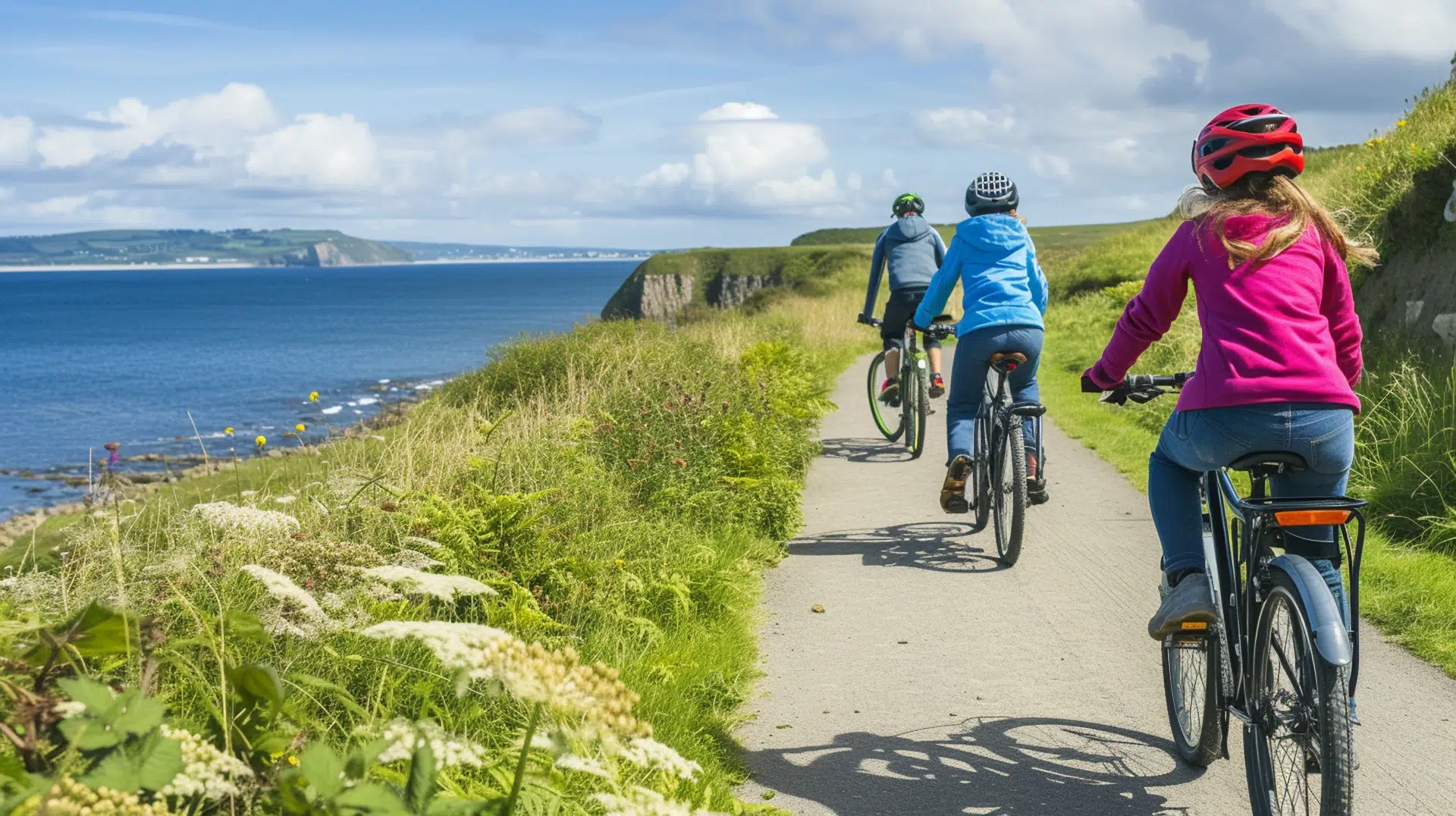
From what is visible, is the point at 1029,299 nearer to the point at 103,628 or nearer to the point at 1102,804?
the point at 1102,804

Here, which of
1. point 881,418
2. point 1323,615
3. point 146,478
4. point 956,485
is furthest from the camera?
point 146,478

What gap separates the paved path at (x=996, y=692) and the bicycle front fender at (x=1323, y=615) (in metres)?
1.17

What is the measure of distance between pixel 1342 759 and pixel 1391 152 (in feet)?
45.5

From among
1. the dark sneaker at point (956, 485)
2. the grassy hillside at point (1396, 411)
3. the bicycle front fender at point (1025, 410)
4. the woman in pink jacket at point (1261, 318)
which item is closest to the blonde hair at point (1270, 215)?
the woman in pink jacket at point (1261, 318)

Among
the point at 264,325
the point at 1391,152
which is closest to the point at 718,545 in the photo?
the point at 1391,152

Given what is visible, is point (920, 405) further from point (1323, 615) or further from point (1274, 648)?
point (1323, 615)

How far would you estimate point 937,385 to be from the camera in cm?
1098

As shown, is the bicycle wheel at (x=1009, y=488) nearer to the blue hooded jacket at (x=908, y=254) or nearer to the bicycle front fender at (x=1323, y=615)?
the bicycle front fender at (x=1323, y=615)

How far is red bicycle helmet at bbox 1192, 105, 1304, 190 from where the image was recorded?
3.55m

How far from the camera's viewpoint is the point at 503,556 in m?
5.44

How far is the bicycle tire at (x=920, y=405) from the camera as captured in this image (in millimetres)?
11234

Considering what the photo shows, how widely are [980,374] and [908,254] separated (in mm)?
3965

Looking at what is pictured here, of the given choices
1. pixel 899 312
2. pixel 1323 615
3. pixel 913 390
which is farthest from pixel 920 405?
pixel 1323 615

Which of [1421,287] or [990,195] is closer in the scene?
[990,195]
